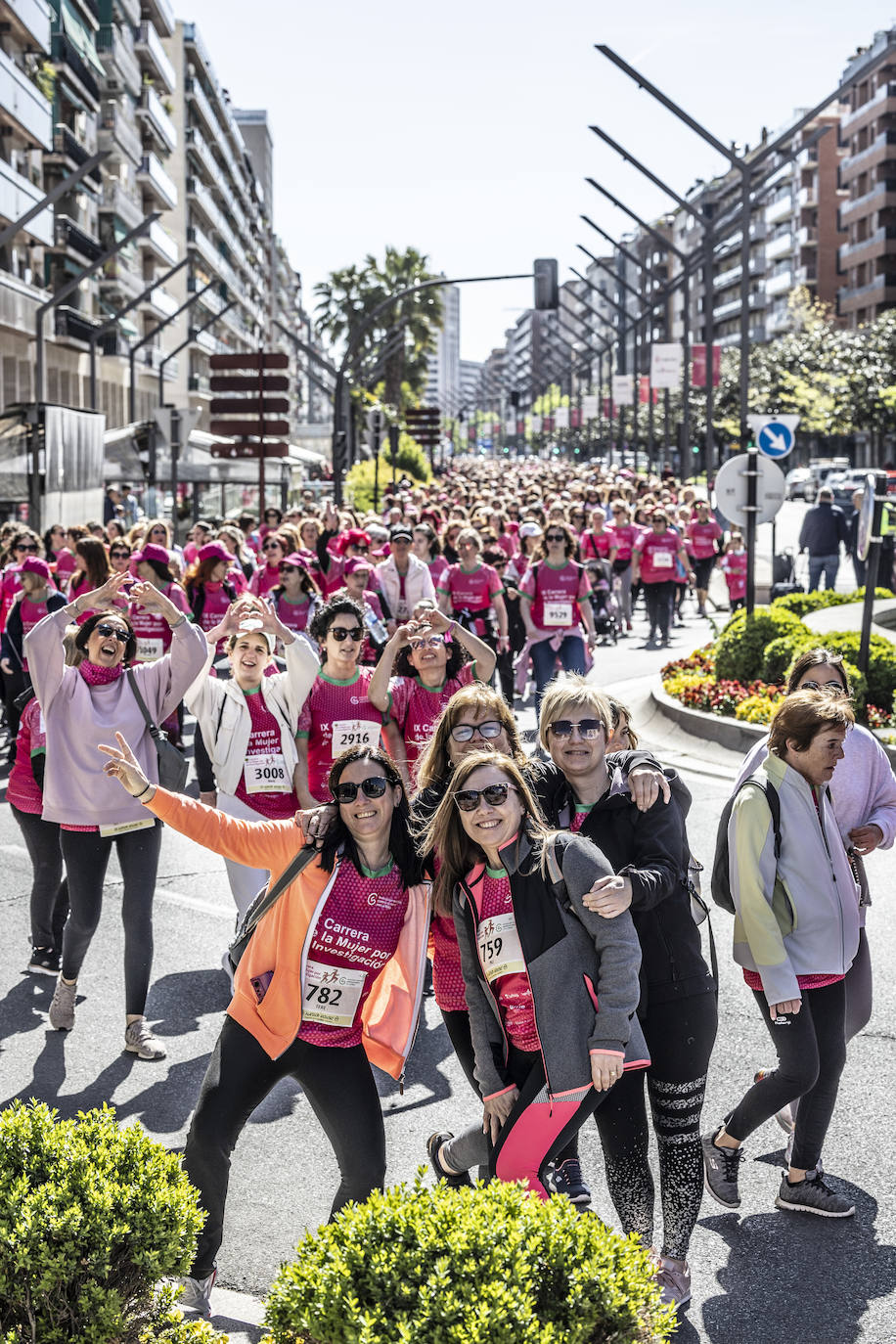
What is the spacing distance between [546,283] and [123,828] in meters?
26.6

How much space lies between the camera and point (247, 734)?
Result: 271 inches

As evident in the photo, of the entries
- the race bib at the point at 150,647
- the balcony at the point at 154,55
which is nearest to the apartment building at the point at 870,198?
the balcony at the point at 154,55

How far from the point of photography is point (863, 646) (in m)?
12.7

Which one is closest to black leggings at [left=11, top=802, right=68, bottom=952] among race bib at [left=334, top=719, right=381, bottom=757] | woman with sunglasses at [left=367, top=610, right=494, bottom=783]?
race bib at [left=334, top=719, right=381, bottom=757]

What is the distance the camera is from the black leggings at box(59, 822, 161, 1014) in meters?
Answer: 6.61

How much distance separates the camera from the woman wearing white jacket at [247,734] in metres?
6.86

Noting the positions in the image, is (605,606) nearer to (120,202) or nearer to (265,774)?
(265,774)

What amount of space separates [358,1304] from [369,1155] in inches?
58.5

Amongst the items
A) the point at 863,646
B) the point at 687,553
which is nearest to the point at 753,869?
the point at 863,646

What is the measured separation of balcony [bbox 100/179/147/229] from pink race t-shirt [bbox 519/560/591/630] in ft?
182

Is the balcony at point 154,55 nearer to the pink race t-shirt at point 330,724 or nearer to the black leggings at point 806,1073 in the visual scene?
the pink race t-shirt at point 330,724

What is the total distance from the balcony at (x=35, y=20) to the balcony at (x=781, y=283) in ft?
249

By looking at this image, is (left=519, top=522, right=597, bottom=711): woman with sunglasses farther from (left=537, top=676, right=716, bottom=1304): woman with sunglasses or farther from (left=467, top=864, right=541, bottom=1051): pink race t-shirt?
(left=467, top=864, right=541, bottom=1051): pink race t-shirt

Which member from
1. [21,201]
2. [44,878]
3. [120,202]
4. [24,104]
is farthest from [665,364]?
[44,878]
